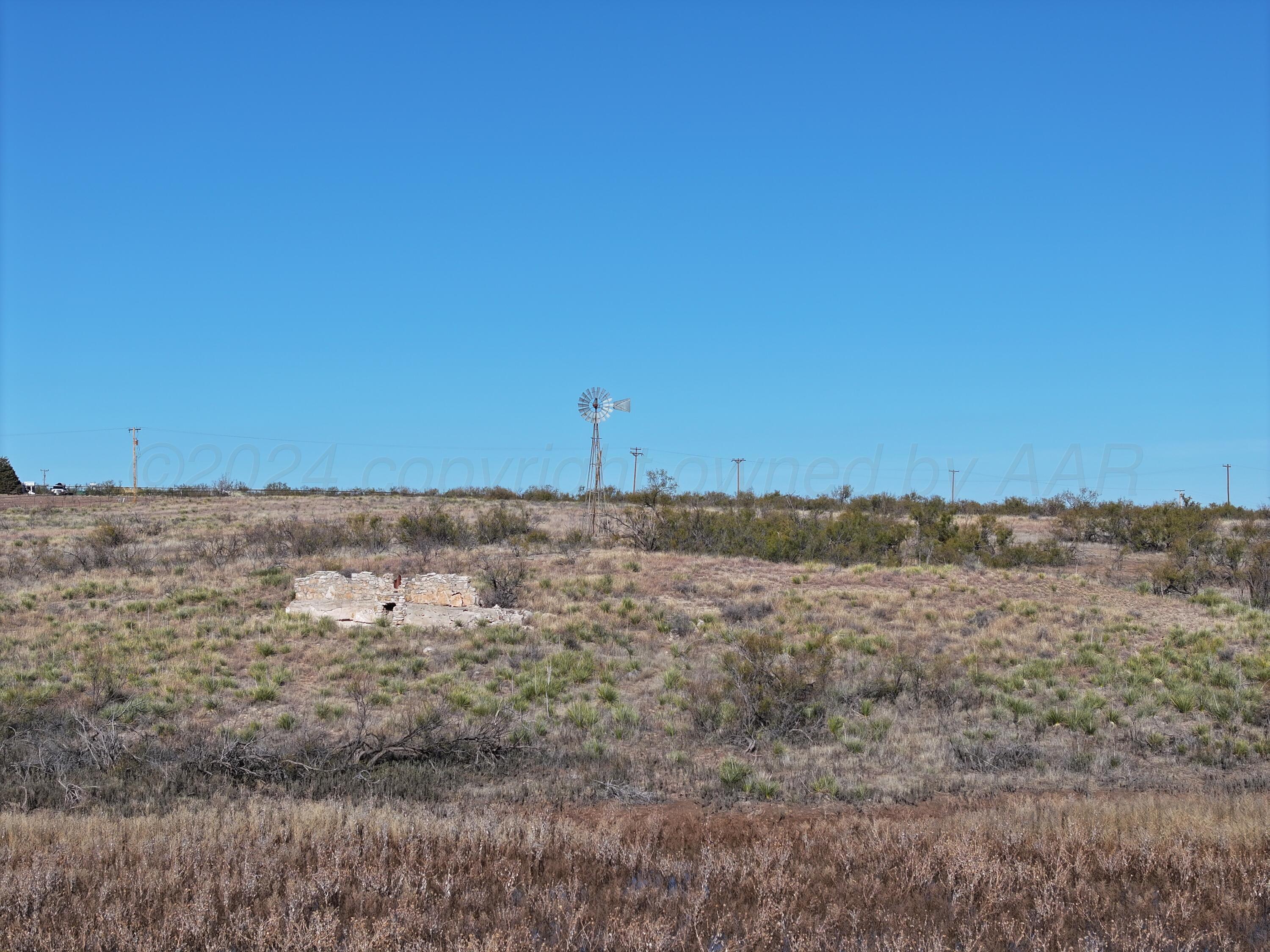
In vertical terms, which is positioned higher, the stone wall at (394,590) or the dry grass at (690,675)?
Answer: the stone wall at (394,590)

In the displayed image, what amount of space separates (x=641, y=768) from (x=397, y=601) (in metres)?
11.0

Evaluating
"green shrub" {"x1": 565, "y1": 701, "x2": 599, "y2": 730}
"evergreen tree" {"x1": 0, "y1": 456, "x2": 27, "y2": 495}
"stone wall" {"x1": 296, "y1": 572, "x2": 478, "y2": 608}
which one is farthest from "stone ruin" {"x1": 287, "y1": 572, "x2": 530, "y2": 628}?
"evergreen tree" {"x1": 0, "y1": 456, "x2": 27, "y2": 495}

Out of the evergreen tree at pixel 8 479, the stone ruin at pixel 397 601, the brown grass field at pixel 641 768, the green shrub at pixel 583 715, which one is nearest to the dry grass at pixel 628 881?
the brown grass field at pixel 641 768

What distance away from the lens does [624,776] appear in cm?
1163

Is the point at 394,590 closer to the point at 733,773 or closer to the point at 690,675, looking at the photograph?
the point at 690,675

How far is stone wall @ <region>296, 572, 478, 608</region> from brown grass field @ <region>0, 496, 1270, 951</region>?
101 cm

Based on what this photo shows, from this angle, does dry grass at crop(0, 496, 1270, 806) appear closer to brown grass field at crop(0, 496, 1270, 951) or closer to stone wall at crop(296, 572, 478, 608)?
brown grass field at crop(0, 496, 1270, 951)

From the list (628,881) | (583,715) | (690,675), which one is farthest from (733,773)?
(690,675)

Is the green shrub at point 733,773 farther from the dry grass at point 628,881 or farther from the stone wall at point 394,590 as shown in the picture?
the stone wall at point 394,590

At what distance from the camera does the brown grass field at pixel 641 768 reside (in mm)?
6949

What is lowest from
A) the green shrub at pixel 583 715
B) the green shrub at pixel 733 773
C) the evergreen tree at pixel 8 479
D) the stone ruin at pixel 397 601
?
the green shrub at pixel 733 773

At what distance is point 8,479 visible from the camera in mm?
67375

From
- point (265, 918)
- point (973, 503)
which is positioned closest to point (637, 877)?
point (265, 918)

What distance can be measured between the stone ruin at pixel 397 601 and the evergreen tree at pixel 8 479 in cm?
5766
